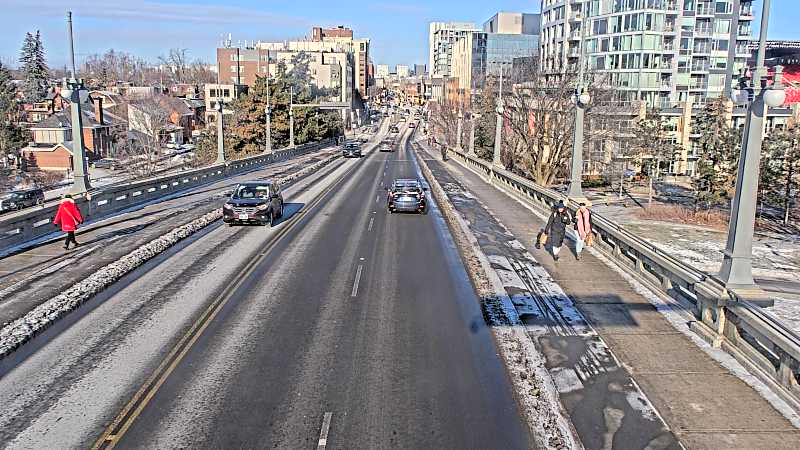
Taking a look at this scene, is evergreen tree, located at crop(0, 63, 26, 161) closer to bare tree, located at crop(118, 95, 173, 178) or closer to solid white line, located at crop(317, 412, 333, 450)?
bare tree, located at crop(118, 95, 173, 178)

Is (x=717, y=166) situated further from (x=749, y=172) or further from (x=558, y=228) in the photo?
(x=749, y=172)

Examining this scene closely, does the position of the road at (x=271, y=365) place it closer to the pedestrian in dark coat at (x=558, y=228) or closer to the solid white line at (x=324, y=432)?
the solid white line at (x=324, y=432)

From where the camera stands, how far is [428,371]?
10391mm

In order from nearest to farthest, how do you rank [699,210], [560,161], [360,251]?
[360,251] < [699,210] < [560,161]

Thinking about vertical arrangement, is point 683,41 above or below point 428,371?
above

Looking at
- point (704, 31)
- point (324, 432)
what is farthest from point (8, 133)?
point (704, 31)

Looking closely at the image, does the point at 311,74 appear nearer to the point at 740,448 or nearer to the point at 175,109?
the point at 175,109

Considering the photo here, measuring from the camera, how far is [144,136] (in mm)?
99000

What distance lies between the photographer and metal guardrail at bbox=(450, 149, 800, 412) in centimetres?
965

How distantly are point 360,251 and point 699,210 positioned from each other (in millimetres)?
32882

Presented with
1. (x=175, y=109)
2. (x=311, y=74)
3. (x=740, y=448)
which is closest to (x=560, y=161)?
(x=740, y=448)

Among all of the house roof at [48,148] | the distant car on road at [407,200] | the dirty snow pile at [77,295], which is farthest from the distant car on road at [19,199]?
the house roof at [48,148]

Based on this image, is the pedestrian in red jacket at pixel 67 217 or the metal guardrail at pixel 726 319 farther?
the pedestrian in red jacket at pixel 67 217

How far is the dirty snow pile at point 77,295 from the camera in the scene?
11.6 metres
